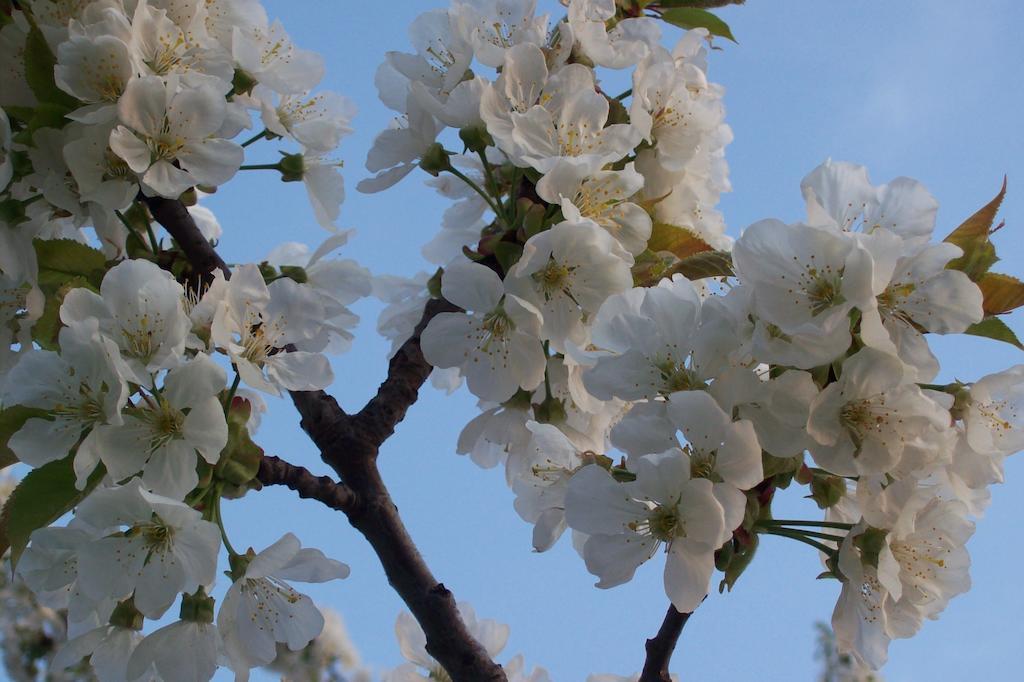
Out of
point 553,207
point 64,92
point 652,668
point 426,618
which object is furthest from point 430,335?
point 64,92

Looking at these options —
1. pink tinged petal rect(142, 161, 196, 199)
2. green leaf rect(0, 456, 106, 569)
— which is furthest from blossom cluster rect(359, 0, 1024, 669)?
green leaf rect(0, 456, 106, 569)

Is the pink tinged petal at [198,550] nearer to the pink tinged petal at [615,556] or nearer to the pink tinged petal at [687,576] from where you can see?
the pink tinged petal at [615,556]

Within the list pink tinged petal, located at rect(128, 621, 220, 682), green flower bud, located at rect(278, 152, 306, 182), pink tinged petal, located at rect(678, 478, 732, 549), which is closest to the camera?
pink tinged petal, located at rect(678, 478, 732, 549)

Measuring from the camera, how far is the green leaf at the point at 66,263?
6.54ft

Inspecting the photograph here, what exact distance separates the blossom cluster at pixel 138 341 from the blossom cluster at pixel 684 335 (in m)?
0.34

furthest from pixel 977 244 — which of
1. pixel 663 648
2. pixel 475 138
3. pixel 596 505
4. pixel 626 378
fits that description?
pixel 475 138

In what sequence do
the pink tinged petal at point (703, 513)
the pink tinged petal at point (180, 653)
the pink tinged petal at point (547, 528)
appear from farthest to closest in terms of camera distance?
the pink tinged petal at point (547, 528) → the pink tinged petal at point (180, 653) → the pink tinged petal at point (703, 513)

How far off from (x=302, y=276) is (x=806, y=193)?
1.25m

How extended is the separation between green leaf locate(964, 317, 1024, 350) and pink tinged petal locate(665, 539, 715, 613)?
0.58 meters

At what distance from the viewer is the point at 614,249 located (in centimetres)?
174

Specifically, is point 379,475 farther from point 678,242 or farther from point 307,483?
point 678,242

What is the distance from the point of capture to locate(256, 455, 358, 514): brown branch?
1.89 metres

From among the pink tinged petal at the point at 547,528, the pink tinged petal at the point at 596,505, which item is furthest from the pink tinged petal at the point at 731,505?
the pink tinged petal at the point at 547,528

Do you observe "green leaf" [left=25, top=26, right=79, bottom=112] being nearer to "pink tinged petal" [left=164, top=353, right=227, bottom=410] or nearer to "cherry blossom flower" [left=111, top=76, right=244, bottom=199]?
"cherry blossom flower" [left=111, top=76, right=244, bottom=199]
